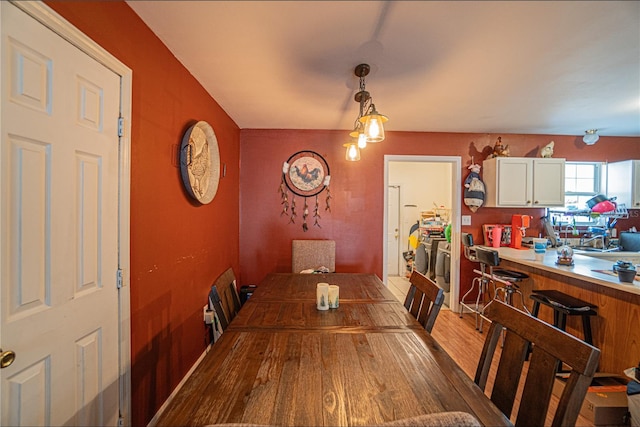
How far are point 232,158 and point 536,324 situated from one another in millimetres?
3155

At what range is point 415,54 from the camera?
186cm

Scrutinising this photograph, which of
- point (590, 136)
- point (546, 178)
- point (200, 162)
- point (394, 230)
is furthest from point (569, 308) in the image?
point (394, 230)

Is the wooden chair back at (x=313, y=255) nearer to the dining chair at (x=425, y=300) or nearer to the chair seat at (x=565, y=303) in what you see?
the dining chair at (x=425, y=300)

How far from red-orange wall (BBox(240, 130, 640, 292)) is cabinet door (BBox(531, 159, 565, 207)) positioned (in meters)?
0.77

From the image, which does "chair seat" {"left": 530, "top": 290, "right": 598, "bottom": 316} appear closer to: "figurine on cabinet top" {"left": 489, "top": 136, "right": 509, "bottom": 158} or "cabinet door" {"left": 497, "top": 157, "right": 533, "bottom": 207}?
"cabinet door" {"left": 497, "top": 157, "right": 533, "bottom": 207}

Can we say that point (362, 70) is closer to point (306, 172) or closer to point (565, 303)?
point (306, 172)

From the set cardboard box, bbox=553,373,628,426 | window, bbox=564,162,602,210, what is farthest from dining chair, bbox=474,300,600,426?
window, bbox=564,162,602,210

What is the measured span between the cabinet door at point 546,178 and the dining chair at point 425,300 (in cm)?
272

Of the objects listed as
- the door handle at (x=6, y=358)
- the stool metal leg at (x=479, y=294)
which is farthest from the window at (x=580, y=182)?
the door handle at (x=6, y=358)

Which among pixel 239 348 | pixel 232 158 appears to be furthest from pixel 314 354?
pixel 232 158

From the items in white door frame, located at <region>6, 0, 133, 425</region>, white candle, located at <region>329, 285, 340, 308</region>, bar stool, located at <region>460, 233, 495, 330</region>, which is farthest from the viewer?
bar stool, located at <region>460, 233, 495, 330</region>

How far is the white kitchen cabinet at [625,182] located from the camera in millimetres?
3590

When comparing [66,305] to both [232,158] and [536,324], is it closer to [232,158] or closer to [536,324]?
[536,324]

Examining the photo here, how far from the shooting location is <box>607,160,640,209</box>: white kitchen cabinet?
3590 mm
